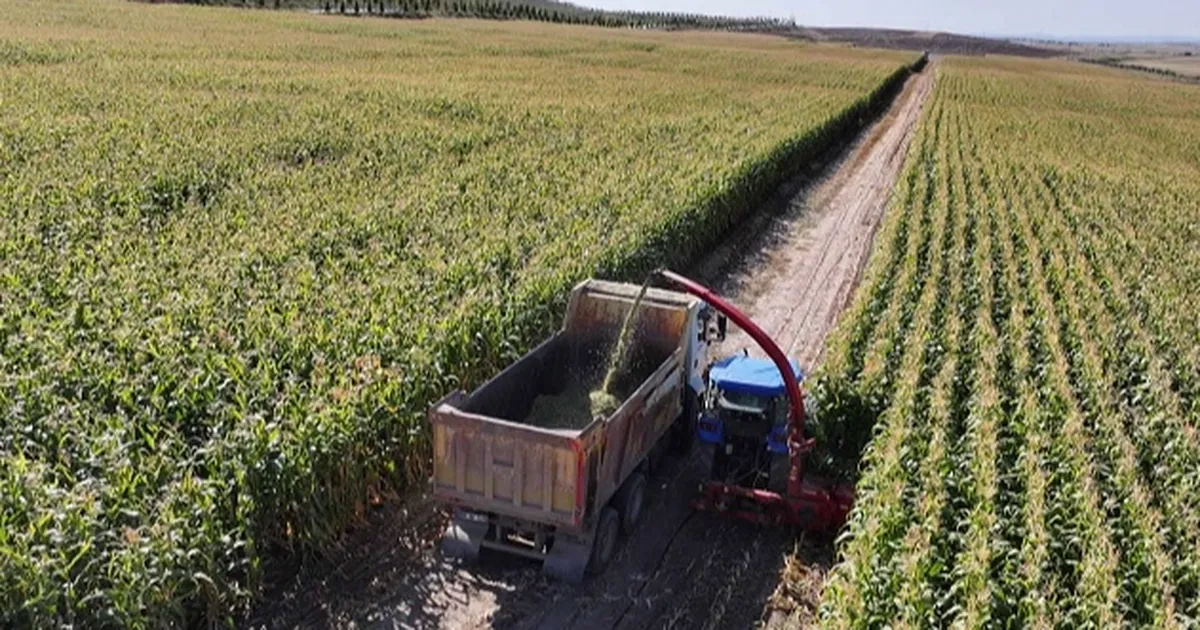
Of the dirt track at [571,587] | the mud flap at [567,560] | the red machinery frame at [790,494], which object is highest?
the red machinery frame at [790,494]

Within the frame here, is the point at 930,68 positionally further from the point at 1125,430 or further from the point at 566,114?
the point at 1125,430

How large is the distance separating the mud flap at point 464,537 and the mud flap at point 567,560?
658 millimetres

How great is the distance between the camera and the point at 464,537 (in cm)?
913

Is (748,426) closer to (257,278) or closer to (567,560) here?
(567,560)

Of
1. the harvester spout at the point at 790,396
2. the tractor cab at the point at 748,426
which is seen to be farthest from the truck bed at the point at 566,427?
the harvester spout at the point at 790,396

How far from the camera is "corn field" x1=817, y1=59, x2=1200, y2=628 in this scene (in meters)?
7.59

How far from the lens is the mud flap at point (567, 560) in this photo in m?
8.91

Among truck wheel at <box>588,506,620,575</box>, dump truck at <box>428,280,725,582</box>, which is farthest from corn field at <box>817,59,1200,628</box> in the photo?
truck wheel at <box>588,506,620,575</box>

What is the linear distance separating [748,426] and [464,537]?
3177 mm

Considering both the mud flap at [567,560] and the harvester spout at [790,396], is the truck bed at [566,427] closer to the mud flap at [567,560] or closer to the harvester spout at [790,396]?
the mud flap at [567,560]

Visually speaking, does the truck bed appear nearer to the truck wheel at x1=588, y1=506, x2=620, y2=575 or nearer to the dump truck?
the dump truck

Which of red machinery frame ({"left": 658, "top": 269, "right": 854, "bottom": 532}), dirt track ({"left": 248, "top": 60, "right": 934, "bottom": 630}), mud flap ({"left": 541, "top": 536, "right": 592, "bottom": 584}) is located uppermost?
red machinery frame ({"left": 658, "top": 269, "right": 854, "bottom": 532})

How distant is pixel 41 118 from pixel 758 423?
21.3 m

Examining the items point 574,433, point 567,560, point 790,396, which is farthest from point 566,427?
point 790,396
